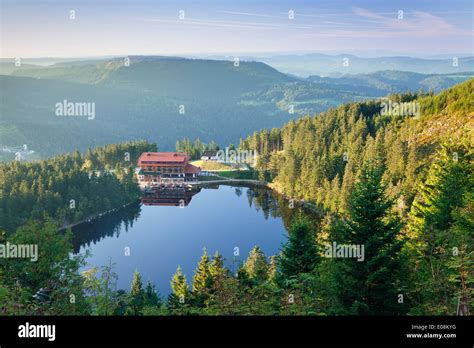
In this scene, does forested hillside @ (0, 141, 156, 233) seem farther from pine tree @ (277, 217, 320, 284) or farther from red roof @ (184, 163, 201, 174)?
pine tree @ (277, 217, 320, 284)

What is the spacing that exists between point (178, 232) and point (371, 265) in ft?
102

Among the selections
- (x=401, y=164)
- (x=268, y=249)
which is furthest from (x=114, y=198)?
(x=401, y=164)

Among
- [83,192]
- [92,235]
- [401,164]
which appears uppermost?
[401,164]

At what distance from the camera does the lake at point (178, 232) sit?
104ft

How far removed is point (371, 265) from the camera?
30.4ft

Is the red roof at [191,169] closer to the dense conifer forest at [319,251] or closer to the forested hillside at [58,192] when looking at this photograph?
the forested hillside at [58,192]

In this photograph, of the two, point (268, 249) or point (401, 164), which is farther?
point (401, 164)

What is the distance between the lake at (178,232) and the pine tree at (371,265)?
52.1 feet

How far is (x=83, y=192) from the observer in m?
45.6

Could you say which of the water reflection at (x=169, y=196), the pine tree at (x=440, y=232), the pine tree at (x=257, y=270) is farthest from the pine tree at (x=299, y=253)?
the water reflection at (x=169, y=196)
